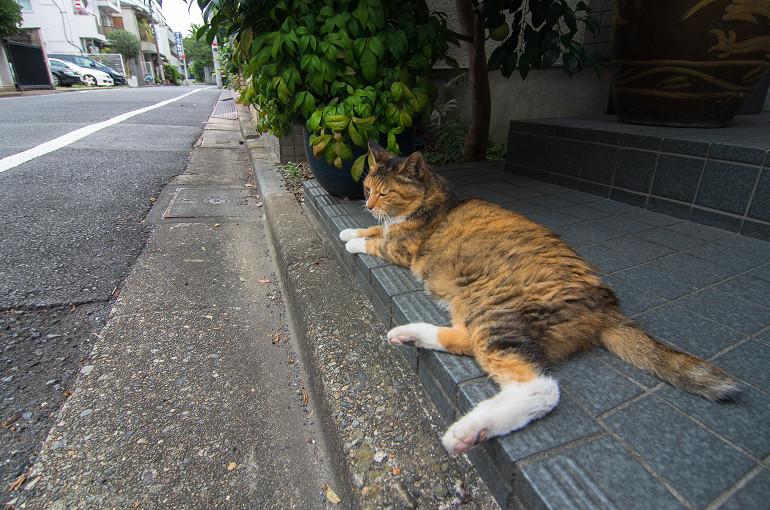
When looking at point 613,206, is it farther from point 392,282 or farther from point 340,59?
point 340,59

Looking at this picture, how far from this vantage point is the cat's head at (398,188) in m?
2.39

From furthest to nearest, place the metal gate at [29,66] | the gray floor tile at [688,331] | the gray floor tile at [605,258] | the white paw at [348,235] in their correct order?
the metal gate at [29,66], the white paw at [348,235], the gray floor tile at [605,258], the gray floor tile at [688,331]

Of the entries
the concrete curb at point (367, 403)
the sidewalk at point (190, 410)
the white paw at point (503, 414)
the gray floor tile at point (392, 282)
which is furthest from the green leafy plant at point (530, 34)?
the white paw at point (503, 414)

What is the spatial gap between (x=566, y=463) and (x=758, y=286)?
1715 mm

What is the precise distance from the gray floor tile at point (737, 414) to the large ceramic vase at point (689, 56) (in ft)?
9.90

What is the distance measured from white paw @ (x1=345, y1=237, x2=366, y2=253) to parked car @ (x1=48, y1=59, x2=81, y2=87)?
28.6 meters

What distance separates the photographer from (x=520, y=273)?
63.0 inches

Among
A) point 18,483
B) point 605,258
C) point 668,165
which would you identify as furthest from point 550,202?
point 18,483

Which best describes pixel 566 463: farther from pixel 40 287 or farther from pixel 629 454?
pixel 40 287

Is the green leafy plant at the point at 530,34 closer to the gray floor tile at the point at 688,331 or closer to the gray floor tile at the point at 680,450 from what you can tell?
the gray floor tile at the point at 688,331

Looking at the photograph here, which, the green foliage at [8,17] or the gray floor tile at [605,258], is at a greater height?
the green foliage at [8,17]

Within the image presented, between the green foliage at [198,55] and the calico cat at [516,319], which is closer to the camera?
the calico cat at [516,319]

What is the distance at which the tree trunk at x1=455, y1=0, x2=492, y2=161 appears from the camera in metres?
4.23

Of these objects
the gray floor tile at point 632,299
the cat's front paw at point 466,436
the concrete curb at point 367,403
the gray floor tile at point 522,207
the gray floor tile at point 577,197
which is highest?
the gray floor tile at point 577,197
